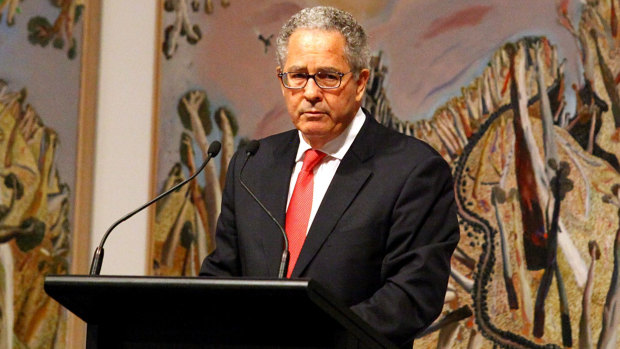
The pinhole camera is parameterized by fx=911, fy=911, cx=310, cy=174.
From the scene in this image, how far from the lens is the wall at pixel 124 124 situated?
181 inches

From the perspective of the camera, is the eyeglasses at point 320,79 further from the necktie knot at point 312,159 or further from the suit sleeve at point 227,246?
the suit sleeve at point 227,246

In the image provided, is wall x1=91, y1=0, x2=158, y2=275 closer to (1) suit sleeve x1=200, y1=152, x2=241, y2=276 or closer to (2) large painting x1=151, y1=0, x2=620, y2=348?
(2) large painting x1=151, y1=0, x2=620, y2=348

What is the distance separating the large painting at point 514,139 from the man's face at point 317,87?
4.30ft

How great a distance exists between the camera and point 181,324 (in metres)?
2.15

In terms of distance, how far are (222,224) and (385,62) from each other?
150cm

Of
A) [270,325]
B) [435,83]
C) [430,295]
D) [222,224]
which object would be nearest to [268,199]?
[222,224]

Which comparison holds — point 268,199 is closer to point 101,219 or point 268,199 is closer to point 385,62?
point 385,62

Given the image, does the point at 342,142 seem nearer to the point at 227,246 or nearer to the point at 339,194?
the point at 339,194

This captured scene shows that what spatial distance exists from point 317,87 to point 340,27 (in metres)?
0.21

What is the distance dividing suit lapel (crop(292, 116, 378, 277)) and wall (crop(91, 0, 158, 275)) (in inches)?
77.3

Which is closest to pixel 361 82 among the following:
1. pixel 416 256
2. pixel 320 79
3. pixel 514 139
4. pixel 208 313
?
pixel 320 79

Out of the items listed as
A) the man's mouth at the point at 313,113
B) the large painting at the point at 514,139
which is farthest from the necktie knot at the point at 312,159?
the large painting at the point at 514,139

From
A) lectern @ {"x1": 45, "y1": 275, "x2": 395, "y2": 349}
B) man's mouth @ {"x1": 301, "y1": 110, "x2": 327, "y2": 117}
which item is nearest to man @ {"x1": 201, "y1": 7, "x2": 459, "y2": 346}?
man's mouth @ {"x1": 301, "y1": 110, "x2": 327, "y2": 117}

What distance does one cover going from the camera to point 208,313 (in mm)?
2090
